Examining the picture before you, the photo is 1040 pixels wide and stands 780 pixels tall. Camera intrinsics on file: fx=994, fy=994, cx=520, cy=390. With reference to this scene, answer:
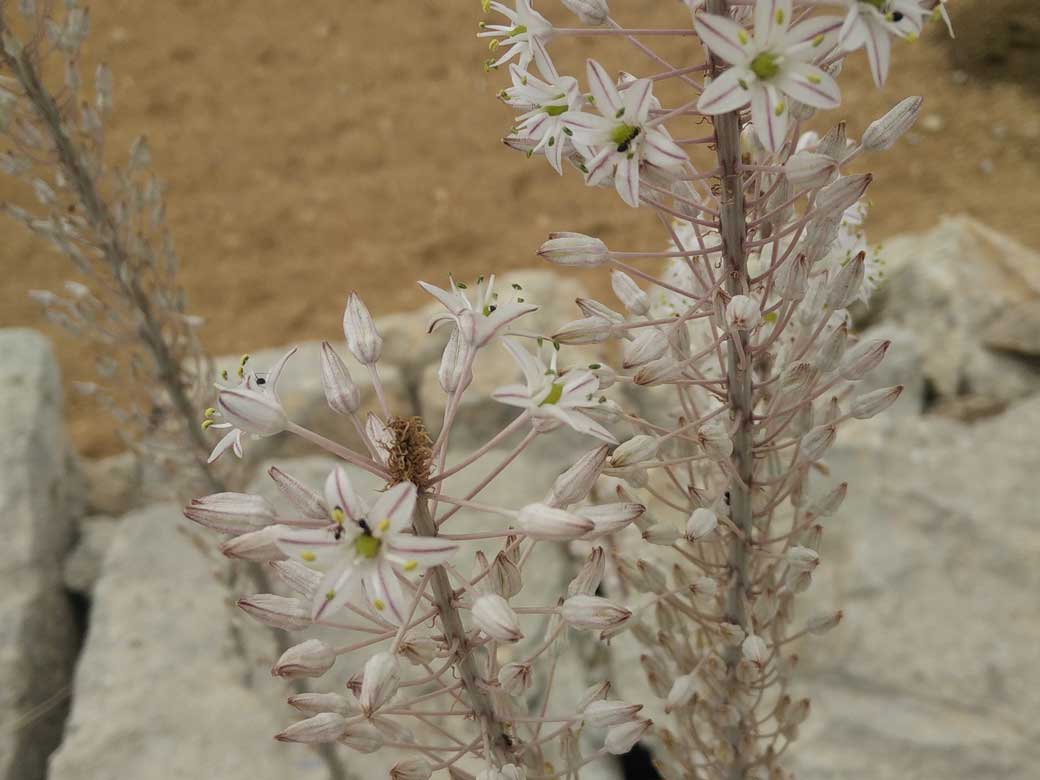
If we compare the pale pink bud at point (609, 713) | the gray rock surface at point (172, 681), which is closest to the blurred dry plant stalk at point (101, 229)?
the gray rock surface at point (172, 681)

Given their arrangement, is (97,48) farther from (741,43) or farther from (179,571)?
Result: (741,43)

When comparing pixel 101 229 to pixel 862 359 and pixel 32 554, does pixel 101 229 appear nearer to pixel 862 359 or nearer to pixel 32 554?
pixel 32 554

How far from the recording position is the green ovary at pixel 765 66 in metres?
1.22

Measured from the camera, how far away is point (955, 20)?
6.95 metres

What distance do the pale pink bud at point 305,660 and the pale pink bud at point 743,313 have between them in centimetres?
68

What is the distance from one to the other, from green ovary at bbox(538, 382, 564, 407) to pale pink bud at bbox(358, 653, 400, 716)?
0.38 metres

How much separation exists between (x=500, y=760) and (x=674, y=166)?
86cm

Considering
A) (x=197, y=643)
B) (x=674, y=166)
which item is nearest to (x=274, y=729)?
(x=197, y=643)

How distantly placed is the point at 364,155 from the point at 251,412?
5707 mm

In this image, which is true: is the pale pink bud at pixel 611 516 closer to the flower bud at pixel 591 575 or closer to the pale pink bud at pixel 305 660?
the flower bud at pixel 591 575

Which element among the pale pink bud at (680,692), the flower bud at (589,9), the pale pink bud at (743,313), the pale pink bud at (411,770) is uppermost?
the flower bud at (589,9)

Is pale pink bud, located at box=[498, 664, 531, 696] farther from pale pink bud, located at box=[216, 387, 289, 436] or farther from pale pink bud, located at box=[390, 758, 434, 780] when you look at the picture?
pale pink bud, located at box=[216, 387, 289, 436]

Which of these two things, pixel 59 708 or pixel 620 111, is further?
pixel 59 708

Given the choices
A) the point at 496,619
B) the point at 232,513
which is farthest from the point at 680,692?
the point at 232,513
